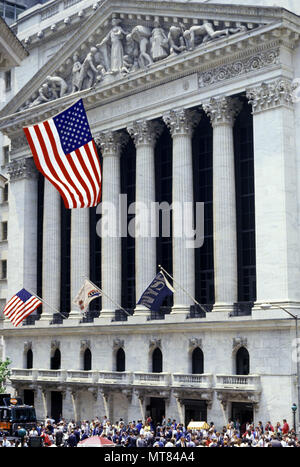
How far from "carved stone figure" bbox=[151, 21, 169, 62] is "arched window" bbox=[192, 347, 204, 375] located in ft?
69.5

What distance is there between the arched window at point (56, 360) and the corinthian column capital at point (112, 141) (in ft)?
55.1

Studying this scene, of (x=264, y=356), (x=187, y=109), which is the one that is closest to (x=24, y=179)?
(x=187, y=109)

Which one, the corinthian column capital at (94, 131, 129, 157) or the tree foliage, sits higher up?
the corinthian column capital at (94, 131, 129, 157)

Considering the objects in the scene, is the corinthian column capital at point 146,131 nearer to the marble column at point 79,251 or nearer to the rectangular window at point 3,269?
the marble column at point 79,251

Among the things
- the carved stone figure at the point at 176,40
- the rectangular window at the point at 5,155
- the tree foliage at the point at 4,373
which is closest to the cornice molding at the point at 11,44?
the carved stone figure at the point at 176,40

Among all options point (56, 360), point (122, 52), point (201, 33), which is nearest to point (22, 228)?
point (56, 360)

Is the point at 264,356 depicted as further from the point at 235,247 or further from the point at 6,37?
the point at 6,37

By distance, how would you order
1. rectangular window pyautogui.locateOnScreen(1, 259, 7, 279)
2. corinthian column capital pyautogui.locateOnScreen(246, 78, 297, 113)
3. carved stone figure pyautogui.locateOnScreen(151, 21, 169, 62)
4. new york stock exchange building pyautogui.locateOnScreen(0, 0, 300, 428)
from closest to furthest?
1. new york stock exchange building pyautogui.locateOnScreen(0, 0, 300, 428)
2. corinthian column capital pyautogui.locateOnScreen(246, 78, 297, 113)
3. carved stone figure pyautogui.locateOnScreen(151, 21, 169, 62)
4. rectangular window pyautogui.locateOnScreen(1, 259, 7, 279)

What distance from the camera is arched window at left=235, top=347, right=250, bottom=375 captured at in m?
46.8

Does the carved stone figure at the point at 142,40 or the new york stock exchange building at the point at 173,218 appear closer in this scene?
the new york stock exchange building at the point at 173,218

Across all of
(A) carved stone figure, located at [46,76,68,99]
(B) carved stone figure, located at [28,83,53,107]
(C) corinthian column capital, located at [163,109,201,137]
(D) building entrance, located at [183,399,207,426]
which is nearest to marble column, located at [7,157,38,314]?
(B) carved stone figure, located at [28,83,53,107]

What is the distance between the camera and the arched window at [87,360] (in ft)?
192

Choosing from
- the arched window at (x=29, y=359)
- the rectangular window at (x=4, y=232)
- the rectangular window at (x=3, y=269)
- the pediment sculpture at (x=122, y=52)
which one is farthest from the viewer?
the rectangular window at (x=4, y=232)

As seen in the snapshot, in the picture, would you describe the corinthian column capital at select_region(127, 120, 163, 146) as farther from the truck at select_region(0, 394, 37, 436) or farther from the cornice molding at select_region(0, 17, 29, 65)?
the cornice molding at select_region(0, 17, 29, 65)
